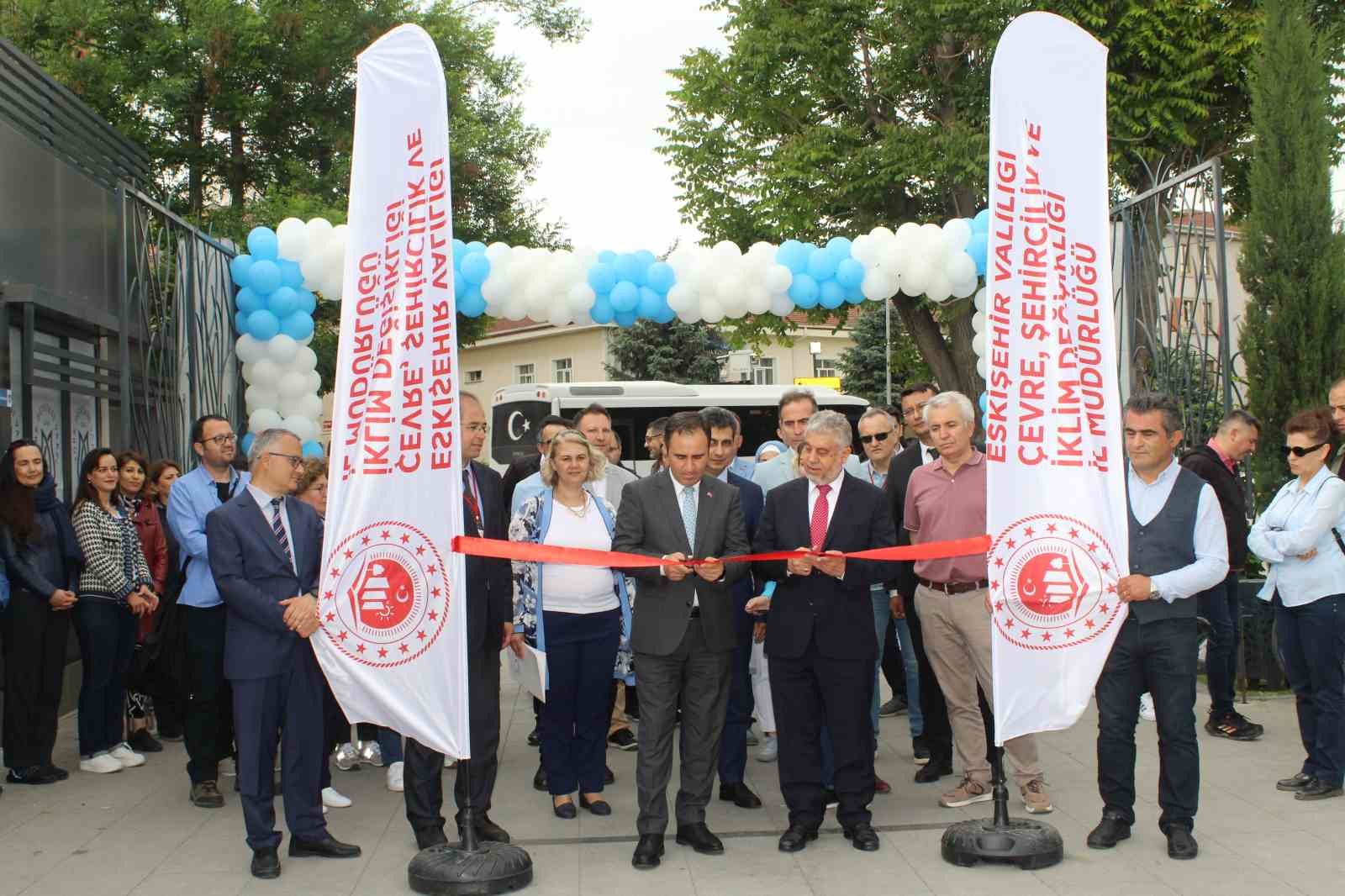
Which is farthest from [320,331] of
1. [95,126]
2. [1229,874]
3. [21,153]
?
[1229,874]

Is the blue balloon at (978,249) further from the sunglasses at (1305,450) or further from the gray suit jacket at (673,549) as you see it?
the gray suit jacket at (673,549)

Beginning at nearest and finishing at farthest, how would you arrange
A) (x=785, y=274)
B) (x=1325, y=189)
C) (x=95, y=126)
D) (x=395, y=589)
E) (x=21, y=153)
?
(x=395, y=589), (x=21, y=153), (x=1325, y=189), (x=95, y=126), (x=785, y=274)

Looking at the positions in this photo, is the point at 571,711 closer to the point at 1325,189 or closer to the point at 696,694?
the point at 696,694

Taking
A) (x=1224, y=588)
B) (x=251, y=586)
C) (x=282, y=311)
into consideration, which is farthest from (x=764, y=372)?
(x=251, y=586)

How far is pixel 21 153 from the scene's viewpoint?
9.12 metres

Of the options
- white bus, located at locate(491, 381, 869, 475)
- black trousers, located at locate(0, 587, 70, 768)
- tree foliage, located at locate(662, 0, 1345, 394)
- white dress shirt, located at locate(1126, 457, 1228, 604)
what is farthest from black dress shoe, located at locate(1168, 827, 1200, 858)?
white bus, located at locate(491, 381, 869, 475)

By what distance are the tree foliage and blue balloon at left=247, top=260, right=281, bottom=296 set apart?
1233cm

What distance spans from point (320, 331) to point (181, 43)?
617cm

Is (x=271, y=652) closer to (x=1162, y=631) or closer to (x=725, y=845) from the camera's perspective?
(x=725, y=845)

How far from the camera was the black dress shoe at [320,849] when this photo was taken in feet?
18.1

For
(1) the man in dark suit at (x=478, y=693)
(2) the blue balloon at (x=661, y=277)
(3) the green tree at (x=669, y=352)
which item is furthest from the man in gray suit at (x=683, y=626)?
(3) the green tree at (x=669, y=352)

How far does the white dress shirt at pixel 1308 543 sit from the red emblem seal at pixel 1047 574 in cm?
183

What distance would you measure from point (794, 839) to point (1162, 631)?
1.80m

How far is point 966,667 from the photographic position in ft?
20.2
